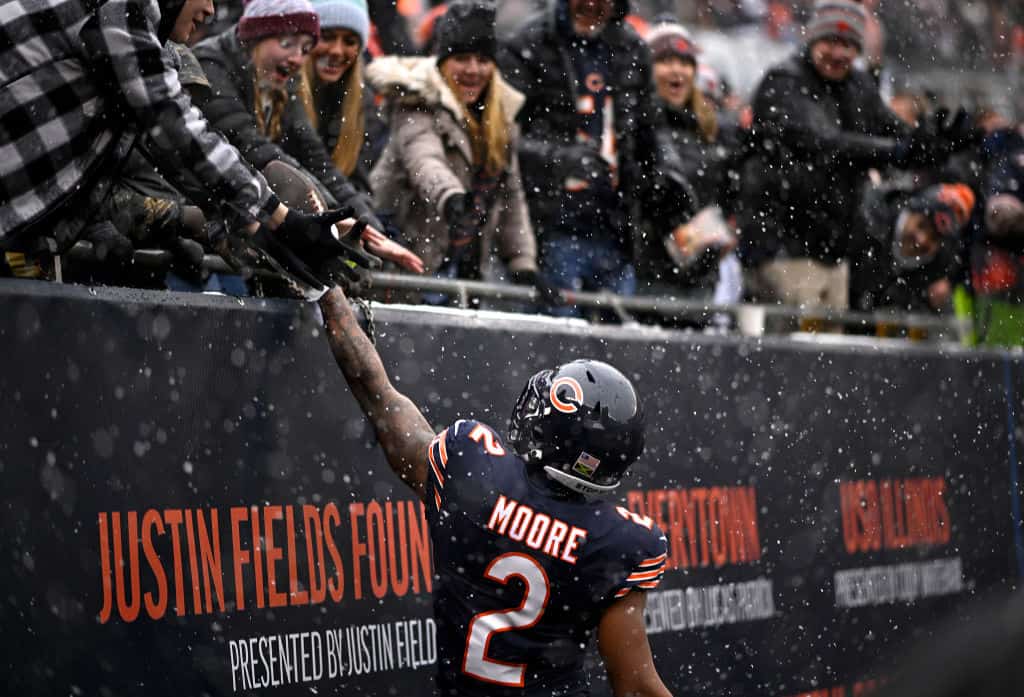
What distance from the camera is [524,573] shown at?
4.68 m

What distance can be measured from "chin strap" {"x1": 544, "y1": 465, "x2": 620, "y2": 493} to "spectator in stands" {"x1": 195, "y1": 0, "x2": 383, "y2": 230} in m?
1.70

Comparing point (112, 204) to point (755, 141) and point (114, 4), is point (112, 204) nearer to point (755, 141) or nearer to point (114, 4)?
point (114, 4)

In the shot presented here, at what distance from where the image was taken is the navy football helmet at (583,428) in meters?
4.68

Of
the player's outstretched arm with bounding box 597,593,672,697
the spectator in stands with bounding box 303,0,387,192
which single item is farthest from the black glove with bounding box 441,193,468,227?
the player's outstretched arm with bounding box 597,593,672,697

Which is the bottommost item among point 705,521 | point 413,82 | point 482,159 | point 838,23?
point 705,521

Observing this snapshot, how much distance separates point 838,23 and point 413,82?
3.30 m

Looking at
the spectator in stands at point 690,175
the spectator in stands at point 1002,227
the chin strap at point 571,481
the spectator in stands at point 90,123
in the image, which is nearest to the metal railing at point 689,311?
the spectator in stands at point 690,175

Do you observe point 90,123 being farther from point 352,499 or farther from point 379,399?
point 352,499

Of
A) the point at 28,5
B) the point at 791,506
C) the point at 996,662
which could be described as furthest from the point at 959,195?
the point at 996,662

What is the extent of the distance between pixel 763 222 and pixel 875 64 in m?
2.03

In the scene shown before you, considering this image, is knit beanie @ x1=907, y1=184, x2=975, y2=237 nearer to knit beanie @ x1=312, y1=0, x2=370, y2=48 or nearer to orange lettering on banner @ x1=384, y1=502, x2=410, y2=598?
knit beanie @ x1=312, y1=0, x2=370, y2=48

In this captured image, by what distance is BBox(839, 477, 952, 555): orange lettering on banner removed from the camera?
28.7 feet

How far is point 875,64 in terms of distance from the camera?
10.6 metres

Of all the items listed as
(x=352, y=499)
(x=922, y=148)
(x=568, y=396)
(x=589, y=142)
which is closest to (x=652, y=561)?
(x=568, y=396)
